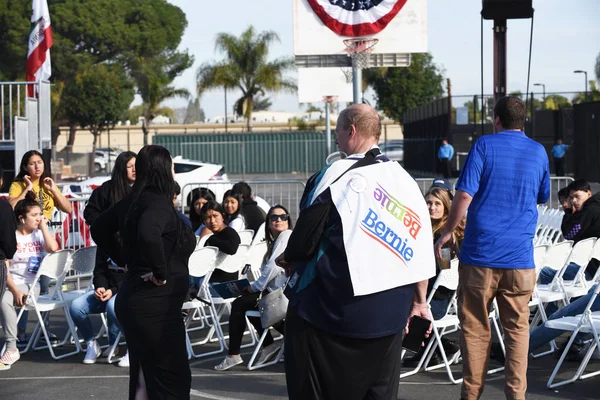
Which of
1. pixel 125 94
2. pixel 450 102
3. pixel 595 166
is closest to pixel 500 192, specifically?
pixel 595 166

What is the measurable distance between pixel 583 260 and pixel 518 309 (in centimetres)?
281

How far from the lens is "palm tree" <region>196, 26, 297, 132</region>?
54.1 metres

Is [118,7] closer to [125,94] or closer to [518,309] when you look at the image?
[125,94]

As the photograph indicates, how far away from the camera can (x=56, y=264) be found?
7.70 m

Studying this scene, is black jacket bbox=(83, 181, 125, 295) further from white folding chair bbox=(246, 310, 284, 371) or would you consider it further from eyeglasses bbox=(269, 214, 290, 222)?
eyeglasses bbox=(269, 214, 290, 222)

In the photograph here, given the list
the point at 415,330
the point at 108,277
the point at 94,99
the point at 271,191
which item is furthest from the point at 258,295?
the point at 94,99

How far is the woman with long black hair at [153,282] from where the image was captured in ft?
15.7

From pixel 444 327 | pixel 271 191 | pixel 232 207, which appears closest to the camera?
pixel 444 327

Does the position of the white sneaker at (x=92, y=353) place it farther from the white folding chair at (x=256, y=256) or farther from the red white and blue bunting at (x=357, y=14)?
the red white and blue bunting at (x=357, y=14)

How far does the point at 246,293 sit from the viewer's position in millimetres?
7414

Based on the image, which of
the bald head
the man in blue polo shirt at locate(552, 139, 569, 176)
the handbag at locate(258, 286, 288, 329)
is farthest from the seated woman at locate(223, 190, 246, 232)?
the man in blue polo shirt at locate(552, 139, 569, 176)

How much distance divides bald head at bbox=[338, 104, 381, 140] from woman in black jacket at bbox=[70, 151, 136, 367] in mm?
3286

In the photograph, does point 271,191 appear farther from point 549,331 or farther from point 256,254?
point 549,331

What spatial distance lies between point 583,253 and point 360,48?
2620mm
